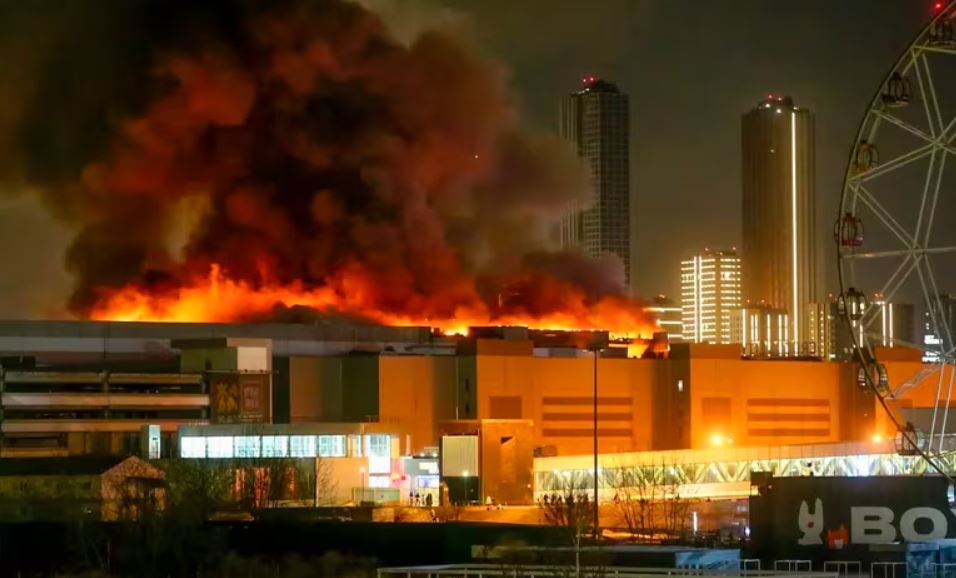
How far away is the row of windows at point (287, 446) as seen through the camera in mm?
77688

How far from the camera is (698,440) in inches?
3957

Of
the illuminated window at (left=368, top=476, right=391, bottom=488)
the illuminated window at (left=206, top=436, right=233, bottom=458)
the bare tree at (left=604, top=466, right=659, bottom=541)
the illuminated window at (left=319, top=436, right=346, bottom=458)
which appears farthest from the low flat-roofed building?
the bare tree at (left=604, top=466, right=659, bottom=541)

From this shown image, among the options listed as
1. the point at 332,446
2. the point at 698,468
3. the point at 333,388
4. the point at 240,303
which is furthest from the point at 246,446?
the point at 240,303

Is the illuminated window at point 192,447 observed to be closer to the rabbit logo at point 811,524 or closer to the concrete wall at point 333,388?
the concrete wall at point 333,388

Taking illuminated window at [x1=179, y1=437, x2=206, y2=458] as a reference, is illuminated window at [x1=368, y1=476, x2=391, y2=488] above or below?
below

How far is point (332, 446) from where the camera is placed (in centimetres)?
8044

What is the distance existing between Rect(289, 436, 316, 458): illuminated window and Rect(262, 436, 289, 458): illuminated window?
0.21 metres

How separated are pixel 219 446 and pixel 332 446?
423cm

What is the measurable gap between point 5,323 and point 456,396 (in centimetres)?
1827

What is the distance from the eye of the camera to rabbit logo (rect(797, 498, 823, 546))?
45.2 meters

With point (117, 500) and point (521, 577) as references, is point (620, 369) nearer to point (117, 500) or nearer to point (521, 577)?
point (117, 500)

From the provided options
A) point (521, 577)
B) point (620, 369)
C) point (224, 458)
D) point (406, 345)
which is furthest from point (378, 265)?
point (521, 577)

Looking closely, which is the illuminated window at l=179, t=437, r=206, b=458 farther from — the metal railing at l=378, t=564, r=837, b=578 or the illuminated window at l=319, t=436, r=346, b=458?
the metal railing at l=378, t=564, r=837, b=578

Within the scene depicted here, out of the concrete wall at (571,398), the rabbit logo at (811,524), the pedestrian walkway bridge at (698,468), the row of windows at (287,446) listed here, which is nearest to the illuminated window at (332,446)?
the row of windows at (287,446)
